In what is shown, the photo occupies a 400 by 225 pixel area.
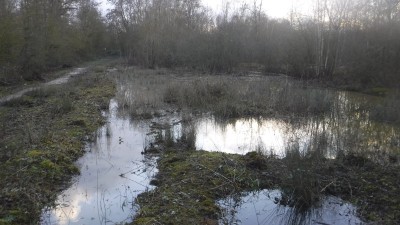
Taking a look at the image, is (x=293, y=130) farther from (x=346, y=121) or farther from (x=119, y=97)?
(x=119, y=97)

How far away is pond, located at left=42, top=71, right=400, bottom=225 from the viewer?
599 cm

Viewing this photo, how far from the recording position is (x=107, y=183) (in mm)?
7227

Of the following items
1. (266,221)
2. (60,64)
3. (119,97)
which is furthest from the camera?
(60,64)

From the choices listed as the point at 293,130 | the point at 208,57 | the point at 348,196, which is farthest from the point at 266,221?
the point at 208,57

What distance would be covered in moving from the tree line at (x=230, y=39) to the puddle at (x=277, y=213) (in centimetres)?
1576

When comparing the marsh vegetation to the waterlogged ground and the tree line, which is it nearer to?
the waterlogged ground

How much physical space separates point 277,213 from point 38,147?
557 cm

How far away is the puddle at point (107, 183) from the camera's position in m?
5.86

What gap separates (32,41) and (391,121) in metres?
21.7

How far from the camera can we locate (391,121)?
12.5 metres

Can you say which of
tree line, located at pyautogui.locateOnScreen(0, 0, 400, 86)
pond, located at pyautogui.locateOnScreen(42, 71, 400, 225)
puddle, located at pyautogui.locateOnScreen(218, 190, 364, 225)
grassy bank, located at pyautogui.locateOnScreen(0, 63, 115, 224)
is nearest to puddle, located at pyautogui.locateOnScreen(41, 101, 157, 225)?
pond, located at pyautogui.locateOnScreen(42, 71, 400, 225)

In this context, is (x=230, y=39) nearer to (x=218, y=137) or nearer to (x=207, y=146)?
(x=218, y=137)

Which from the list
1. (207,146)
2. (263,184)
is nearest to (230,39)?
(207,146)

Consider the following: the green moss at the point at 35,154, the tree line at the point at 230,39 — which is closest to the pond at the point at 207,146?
the green moss at the point at 35,154
